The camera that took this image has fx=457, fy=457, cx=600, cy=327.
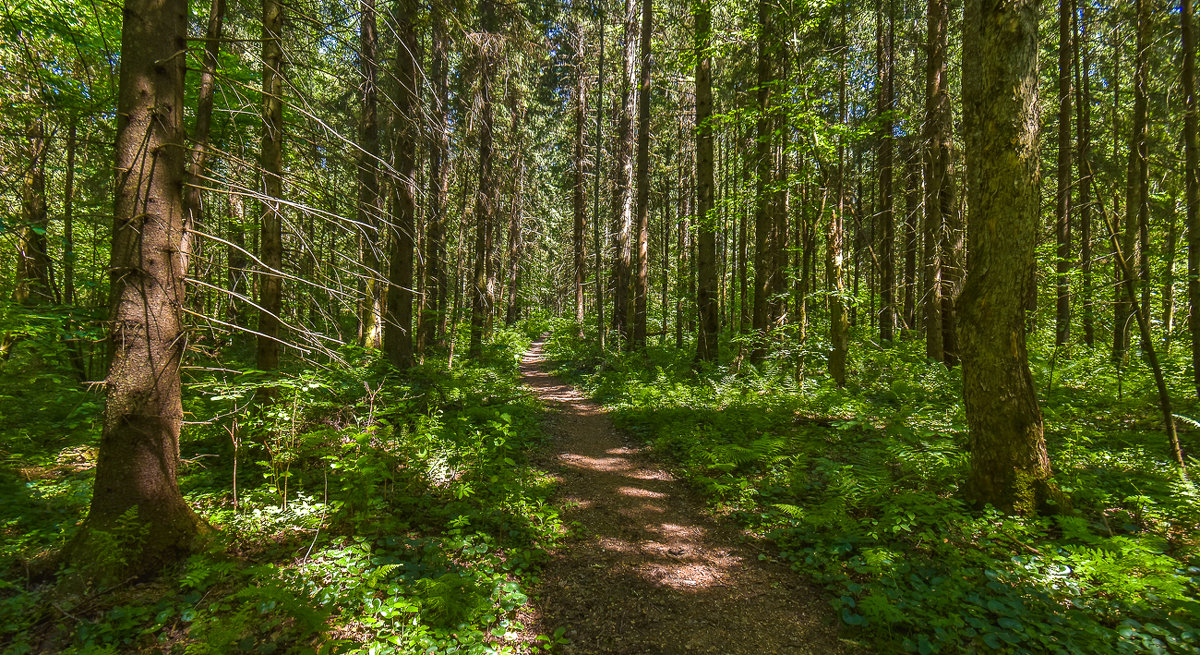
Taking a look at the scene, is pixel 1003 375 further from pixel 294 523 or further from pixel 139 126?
pixel 139 126

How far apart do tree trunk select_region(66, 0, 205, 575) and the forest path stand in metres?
2.83

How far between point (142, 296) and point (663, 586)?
440cm

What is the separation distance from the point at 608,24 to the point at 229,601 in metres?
22.7

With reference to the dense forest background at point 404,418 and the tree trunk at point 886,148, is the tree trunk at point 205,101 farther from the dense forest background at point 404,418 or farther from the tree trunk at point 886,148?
the tree trunk at point 886,148

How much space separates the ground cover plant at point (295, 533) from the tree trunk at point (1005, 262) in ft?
14.1

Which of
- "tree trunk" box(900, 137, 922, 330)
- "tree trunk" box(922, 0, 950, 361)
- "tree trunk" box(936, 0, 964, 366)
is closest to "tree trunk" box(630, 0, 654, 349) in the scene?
"tree trunk" box(922, 0, 950, 361)

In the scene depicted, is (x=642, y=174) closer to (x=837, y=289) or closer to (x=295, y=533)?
(x=837, y=289)

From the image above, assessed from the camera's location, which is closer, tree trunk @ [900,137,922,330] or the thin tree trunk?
the thin tree trunk

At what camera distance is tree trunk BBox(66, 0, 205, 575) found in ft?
9.68

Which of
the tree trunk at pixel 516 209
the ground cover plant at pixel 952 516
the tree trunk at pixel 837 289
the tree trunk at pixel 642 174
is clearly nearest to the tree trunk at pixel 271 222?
the ground cover plant at pixel 952 516

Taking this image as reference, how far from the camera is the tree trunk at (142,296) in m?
2.95

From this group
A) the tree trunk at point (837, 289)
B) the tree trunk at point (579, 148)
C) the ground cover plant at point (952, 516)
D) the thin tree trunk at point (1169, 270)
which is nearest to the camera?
the ground cover plant at point (952, 516)

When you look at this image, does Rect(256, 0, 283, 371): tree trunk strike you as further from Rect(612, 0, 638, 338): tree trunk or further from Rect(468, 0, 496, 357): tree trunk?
Rect(612, 0, 638, 338): tree trunk

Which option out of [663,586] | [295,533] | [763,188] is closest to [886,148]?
[763,188]
